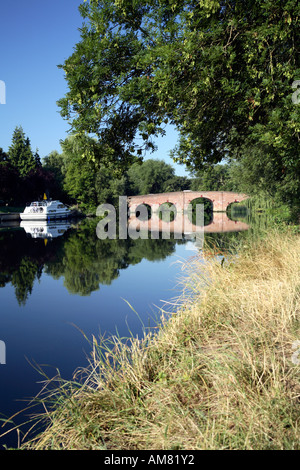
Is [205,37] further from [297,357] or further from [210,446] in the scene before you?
[210,446]

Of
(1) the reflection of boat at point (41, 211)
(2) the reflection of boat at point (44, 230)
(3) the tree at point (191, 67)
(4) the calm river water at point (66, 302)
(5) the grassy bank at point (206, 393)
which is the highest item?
(3) the tree at point (191, 67)

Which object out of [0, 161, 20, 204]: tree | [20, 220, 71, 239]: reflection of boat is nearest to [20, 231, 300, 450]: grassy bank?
[20, 220, 71, 239]: reflection of boat

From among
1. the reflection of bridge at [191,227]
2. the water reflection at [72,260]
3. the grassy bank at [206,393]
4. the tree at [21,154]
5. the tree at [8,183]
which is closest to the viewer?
the grassy bank at [206,393]

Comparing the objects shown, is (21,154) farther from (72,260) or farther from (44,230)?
(72,260)

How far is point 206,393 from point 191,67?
6319 millimetres

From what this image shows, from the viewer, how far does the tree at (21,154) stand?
5780 cm

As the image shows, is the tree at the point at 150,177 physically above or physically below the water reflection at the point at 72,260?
above

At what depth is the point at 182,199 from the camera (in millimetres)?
63312

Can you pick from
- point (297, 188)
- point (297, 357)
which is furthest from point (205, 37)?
point (297, 188)

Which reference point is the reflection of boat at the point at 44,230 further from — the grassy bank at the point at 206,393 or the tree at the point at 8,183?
the grassy bank at the point at 206,393

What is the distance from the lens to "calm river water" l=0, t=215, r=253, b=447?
633 centimetres

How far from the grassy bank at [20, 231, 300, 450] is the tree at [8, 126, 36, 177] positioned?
5664 centimetres

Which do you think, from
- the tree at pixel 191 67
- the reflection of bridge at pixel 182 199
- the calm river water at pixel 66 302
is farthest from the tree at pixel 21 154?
the tree at pixel 191 67

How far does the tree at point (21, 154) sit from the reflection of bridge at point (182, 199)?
16.9 metres
